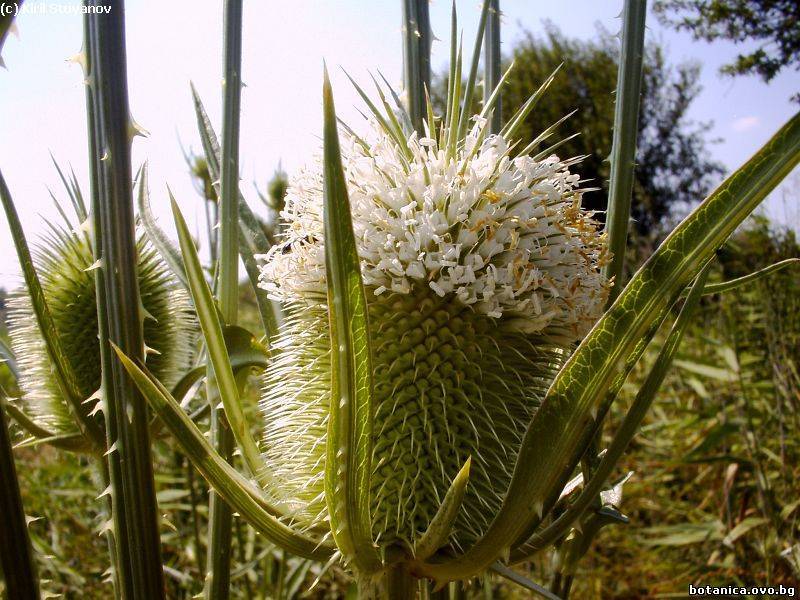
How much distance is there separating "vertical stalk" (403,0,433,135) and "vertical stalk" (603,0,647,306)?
1.19 ft

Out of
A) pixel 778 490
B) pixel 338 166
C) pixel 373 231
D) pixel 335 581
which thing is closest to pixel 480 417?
pixel 373 231

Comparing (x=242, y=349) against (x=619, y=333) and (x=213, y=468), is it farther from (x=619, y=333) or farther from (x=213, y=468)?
(x=619, y=333)

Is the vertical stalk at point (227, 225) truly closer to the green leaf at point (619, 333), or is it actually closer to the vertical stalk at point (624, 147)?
the green leaf at point (619, 333)

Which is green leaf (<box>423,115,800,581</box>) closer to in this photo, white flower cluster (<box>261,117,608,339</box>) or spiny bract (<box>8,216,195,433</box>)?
white flower cluster (<box>261,117,608,339</box>)

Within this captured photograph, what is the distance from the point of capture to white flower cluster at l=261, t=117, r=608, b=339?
99 cm

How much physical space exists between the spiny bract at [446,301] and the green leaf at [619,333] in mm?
162

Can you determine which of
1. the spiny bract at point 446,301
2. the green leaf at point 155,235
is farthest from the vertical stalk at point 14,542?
the green leaf at point 155,235

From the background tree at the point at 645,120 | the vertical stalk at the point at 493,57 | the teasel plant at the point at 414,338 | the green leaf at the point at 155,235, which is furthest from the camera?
the background tree at the point at 645,120

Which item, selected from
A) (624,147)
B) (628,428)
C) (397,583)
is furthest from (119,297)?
(624,147)

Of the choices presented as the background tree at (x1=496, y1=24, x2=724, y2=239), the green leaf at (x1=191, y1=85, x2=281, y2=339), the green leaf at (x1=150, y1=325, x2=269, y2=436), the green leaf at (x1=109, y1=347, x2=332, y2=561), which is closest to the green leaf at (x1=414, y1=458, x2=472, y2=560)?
the green leaf at (x1=109, y1=347, x2=332, y2=561)

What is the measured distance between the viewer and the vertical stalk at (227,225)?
114cm

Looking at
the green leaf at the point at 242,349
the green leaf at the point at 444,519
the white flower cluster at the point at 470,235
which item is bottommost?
the green leaf at the point at 444,519

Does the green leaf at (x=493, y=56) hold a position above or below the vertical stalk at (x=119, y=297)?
above

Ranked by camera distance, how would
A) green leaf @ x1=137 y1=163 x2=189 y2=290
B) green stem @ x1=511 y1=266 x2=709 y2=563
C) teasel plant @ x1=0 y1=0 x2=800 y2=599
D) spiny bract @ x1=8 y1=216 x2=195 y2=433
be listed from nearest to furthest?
teasel plant @ x1=0 y1=0 x2=800 y2=599
green stem @ x1=511 y1=266 x2=709 y2=563
green leaf @ x1=137 y1=163 x2=189 y2=290
spiny bract @ x1=8 y1=216 x2=195 y2=433
